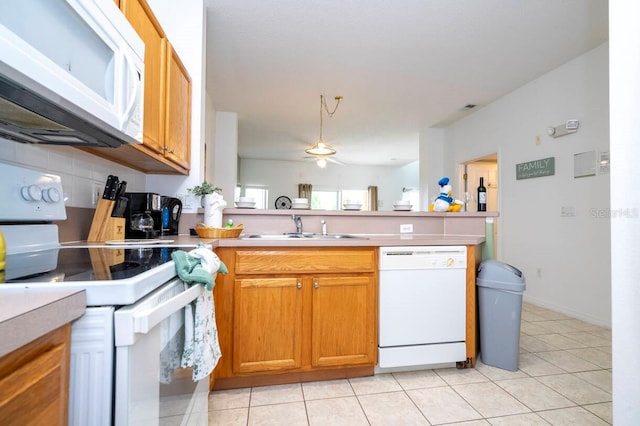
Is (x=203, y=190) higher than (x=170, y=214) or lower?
higher

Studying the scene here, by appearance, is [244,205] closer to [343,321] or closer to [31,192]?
[343,321]

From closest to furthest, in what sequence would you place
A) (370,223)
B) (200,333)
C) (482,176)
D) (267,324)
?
(200,333), (267,324), (370,223), (482,176)

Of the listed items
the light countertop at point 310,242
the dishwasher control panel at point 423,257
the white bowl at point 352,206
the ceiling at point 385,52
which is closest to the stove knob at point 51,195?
the light countertop at point 310,242

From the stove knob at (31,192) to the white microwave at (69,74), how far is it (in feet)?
0.60

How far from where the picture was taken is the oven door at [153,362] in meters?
0.59

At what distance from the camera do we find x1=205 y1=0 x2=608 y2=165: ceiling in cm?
252

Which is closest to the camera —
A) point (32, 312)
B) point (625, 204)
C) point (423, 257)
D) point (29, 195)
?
point (32, 312)

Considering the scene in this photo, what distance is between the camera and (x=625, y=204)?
1198 millimetres

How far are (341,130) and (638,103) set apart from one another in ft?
16.3

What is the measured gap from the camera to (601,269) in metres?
2.91

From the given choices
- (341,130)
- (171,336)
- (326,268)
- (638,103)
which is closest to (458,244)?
(326,268)

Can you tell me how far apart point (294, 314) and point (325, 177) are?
7.53 meters

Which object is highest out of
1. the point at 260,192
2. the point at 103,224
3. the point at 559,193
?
the point at 260,192

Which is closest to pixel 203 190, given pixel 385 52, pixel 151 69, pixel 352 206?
pixel 151 69
